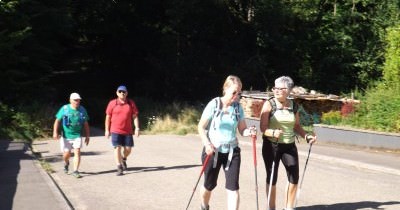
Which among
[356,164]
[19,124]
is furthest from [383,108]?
[19,124]

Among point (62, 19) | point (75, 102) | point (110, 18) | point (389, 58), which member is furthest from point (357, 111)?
point (110, 18)

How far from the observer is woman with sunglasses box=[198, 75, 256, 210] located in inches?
267

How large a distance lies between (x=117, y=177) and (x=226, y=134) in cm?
482

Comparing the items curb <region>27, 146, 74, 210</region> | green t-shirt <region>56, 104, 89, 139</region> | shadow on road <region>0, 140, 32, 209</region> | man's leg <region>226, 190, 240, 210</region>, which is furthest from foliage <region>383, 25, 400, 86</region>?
man's leg <region>226, 190, 240, 210</region>

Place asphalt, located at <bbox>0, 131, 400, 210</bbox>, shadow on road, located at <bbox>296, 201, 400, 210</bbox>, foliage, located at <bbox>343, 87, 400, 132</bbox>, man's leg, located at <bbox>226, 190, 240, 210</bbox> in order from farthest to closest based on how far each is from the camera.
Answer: foliage, located at <bbox>343, 87, 400, 132</bbox> → asphalt, located at <bbox>0, 131, 400, 210</bbox> → shadow on road, located at <bbox>296, 201, 400, 210</bbox> → man's leg, located at <bbox>226, 190, 240, 210</bbox>

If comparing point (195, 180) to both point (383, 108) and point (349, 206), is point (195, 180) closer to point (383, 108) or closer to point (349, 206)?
point (349, 206)

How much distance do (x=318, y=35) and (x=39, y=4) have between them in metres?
14.7

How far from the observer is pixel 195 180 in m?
10.6

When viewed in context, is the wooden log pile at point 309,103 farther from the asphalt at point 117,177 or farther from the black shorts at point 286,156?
the black shorts at point 286,156

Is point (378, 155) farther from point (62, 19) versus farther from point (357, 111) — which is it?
point (62, 19)

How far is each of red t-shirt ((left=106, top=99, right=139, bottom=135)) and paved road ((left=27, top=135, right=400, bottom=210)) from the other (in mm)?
880

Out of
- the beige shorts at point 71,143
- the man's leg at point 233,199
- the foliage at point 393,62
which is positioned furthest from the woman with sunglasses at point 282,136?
the foliage at point 393,62

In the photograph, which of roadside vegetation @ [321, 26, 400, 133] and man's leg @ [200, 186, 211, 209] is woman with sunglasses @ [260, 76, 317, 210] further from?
roadside vegetation @ [321, 26, 400, 133]

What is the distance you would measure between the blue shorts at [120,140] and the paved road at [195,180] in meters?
0.60
